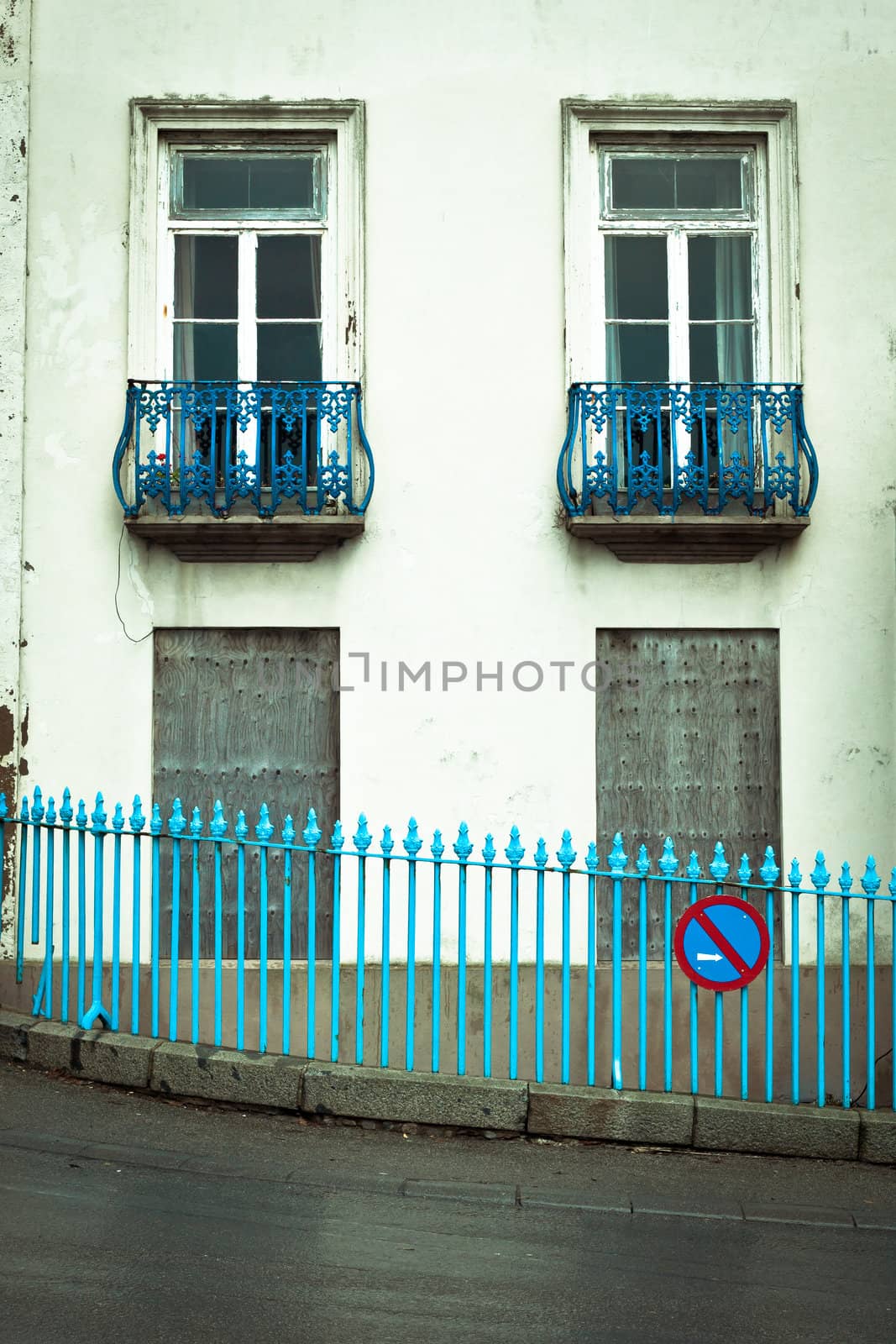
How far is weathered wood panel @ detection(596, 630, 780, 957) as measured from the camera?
10.6 meters

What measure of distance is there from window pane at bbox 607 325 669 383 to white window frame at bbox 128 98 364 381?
1919 mm

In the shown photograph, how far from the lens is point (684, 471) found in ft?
34.3

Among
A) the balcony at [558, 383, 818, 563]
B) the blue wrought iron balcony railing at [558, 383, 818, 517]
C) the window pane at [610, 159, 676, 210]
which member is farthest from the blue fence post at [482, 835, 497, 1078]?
the window pane at [610, 159, 676, 210]

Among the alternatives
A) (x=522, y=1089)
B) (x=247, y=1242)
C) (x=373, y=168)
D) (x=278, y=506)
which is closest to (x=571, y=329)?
(x=373, y=168)

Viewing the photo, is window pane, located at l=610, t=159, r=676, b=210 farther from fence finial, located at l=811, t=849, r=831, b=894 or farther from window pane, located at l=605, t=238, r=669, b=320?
fence finial, located at l=811, t=849, r=831, b=894

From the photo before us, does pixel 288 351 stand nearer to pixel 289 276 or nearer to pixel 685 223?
pixel 289 276

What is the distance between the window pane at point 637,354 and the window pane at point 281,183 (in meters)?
2.52

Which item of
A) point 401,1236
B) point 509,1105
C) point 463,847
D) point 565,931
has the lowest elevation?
point 401,1236

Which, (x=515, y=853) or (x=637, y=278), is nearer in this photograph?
(x=515, y=853)

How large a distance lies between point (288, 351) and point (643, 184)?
298 cm

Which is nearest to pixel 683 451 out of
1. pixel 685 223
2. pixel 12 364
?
pixel 685 223

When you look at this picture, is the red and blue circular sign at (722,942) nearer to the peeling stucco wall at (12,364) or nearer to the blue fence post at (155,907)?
the blue fence post at (155,907)

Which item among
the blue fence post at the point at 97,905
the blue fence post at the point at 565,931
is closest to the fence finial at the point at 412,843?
the blue fence post at the point at 565,931

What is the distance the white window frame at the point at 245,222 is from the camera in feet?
34.6
